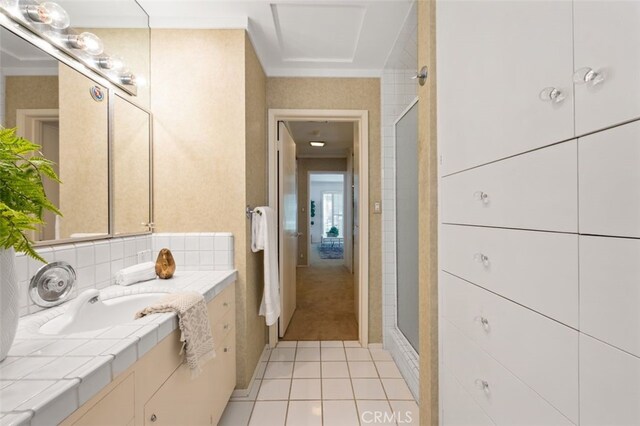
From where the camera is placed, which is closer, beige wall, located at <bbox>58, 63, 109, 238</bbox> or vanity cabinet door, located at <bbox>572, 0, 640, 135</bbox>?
vanity cabinet door, located at <bbox>572, 0, 640, 135</bbox>

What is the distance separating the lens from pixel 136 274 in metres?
1.45

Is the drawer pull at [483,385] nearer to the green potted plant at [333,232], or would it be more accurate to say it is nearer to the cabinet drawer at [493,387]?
the cabinet drawer at [493,387]

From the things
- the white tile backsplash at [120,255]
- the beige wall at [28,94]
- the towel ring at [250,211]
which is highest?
the beige wall at [28,94]

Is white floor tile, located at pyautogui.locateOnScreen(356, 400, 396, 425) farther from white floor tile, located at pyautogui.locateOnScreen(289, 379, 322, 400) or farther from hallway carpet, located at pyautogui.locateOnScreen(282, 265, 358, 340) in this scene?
hallway carpet, located at pyautogui.locateOnScreen(282, 265, 358, 340)

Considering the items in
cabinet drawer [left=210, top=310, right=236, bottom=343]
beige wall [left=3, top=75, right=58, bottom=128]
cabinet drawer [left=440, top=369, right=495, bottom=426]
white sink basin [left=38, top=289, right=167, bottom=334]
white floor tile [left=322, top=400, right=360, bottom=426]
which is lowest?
white floor tile [left=322, top=400, right=360, bottom=426]

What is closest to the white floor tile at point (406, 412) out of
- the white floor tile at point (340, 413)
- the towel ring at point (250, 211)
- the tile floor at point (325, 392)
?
the tile floor at point (325, 392)

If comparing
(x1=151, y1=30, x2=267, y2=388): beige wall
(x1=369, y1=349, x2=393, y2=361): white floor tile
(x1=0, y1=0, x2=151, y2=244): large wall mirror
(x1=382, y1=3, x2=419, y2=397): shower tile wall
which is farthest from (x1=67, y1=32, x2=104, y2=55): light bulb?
(x1=369, y1=349, x2=393, y2=361): white floor tile

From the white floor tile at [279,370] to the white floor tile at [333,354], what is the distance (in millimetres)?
291

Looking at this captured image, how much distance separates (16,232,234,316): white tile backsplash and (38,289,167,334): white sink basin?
0.15m

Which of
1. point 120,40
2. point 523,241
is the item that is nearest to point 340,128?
point 120,40

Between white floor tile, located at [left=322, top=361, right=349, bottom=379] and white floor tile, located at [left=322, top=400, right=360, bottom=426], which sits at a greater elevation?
white floor tile, located at [left=322, top=400, right=360, bottom=426]

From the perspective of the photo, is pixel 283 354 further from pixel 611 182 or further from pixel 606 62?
pixel 606 62

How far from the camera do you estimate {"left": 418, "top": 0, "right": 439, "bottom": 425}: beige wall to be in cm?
130

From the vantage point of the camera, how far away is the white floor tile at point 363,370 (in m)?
2.06
